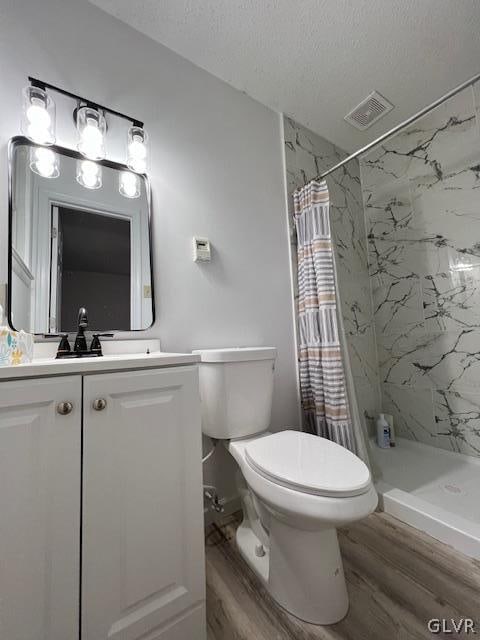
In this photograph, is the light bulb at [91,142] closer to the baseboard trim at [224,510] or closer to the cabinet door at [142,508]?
the cabinet door at [142,508]

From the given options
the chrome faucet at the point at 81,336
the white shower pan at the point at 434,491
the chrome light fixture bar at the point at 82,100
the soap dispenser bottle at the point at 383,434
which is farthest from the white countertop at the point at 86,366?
the soap dispenser bottle at the point at 383,434

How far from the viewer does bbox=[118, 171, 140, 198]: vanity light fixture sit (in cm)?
116

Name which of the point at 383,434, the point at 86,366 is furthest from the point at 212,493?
the point at 383,434

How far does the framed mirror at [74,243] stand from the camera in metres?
0.96

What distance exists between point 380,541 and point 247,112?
2306 millimetres

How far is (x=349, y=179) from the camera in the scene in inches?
86.0

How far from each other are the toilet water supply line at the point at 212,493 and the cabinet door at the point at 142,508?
0.45 m

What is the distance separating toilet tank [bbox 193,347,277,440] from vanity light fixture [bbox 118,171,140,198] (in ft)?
2.53

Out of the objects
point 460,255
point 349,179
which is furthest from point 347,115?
point 460,255

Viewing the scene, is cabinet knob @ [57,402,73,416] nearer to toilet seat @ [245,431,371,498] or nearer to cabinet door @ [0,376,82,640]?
cabinet door @ [0,376,82,640]

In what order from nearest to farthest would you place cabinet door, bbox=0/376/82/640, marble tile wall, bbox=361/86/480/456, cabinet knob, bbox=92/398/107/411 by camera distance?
1. cabinet door, bbox=0/376/82/640
2. cabinet knob, bbox=92/398/107/411
3. marble tile wall, bbox=361/86/480/456

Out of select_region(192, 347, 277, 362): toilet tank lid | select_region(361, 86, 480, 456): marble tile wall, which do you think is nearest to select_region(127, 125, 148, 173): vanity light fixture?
select_region(192, 347, 277, 362): toilet tank lid

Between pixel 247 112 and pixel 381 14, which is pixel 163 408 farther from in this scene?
pixel 381 14

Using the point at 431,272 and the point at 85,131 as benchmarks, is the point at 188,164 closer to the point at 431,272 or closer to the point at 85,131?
the point at 85,131
